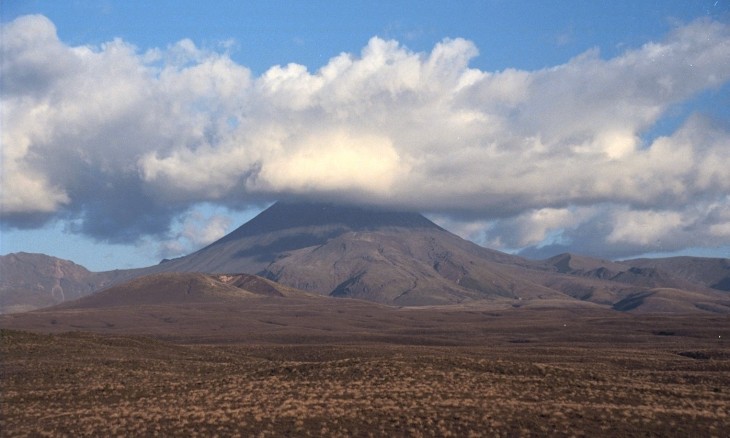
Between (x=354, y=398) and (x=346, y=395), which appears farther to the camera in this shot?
(x=346, y=395)

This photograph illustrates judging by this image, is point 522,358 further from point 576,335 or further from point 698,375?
point 576,335

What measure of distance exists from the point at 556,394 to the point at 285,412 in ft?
44.1

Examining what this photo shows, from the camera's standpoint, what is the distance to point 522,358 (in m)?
69.1

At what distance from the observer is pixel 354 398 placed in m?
40.2

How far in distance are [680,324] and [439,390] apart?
397 ft

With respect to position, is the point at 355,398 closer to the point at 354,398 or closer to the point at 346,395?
the point at 354,398

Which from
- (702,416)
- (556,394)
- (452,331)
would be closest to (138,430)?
(556,394)

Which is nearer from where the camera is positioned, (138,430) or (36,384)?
(138,430)

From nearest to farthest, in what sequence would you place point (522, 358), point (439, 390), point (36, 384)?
point (439, 390) → point (36, 384) → point (522, 358)

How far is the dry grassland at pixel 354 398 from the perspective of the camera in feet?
113

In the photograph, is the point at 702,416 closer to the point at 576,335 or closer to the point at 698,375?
the point at 698,375

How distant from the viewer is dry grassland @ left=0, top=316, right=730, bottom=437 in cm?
3456

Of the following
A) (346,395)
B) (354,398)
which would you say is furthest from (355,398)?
(346,395)

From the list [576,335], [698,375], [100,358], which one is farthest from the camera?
[576,335]
